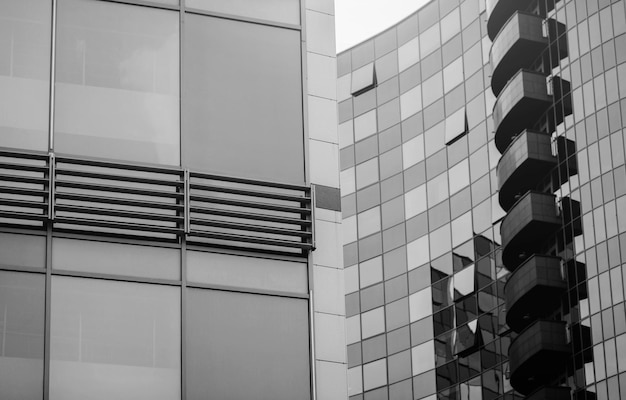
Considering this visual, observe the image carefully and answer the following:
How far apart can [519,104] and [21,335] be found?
44.8 m

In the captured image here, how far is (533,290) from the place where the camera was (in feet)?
187

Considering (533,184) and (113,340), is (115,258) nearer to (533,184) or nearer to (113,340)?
(113,340)

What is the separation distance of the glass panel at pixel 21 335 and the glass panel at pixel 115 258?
1.90 ft

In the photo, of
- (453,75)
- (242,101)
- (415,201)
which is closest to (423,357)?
(415,201)

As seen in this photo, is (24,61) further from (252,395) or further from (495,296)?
(495,296)

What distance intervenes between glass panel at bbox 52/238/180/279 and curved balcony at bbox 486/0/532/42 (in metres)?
46.6

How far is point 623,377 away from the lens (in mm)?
50688

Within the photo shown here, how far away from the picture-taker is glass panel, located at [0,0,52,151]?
62.1ft

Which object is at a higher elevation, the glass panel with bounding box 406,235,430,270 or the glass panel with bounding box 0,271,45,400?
the glass panel with bounding box 406,235,430,270

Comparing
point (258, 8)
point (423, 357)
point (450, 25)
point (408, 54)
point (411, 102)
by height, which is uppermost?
point (450, 25)

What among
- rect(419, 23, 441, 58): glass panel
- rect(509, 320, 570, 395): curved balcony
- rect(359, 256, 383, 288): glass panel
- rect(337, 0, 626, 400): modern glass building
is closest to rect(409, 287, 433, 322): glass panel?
rect(337, 0, 626, 400): modern glass building

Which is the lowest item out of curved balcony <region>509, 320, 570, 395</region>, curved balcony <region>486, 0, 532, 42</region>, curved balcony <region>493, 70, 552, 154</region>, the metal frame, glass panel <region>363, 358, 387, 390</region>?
the metal frame

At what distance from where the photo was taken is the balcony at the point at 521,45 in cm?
6047

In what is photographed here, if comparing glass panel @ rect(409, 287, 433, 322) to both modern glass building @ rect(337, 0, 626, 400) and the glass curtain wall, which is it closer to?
modern glass building @ rect(337, 0, 626, 400)
